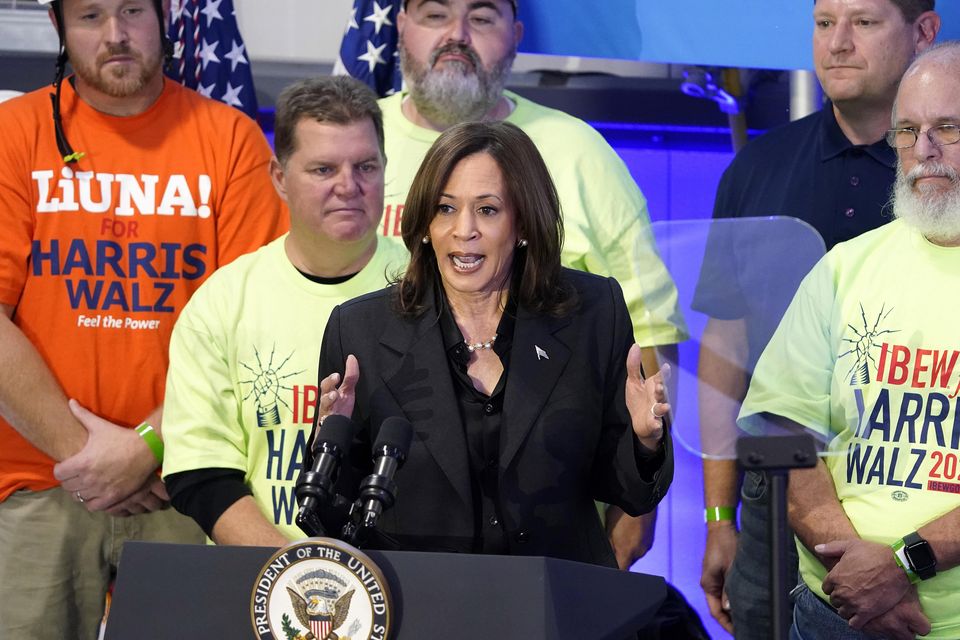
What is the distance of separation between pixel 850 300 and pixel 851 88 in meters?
0.73

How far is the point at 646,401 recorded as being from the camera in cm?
242

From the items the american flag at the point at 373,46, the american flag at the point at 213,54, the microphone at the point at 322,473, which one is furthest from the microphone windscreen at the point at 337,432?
the american flag at the point at 213,54

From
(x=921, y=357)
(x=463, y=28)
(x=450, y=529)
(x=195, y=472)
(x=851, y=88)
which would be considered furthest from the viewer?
(x=463, y=28)

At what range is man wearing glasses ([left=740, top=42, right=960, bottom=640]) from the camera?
272 centimetres

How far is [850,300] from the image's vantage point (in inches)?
113

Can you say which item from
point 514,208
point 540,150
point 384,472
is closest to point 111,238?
point 540,150

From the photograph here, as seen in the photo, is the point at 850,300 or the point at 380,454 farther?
the point at 850,300

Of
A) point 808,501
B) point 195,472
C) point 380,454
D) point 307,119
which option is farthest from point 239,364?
point 808,501

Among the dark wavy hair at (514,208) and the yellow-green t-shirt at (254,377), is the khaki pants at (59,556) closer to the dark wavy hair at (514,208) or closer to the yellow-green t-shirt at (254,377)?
the yellow-green t-shirt at (254,377)

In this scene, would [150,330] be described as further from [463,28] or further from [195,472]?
[463,28]

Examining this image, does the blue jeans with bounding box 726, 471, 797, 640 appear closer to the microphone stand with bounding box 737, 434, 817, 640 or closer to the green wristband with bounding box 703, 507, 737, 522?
the green wristband with bounding box 703, 507, 737, 522

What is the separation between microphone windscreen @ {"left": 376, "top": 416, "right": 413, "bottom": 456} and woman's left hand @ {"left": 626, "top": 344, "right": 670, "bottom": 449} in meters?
0.50

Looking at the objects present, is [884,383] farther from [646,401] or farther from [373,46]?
[373,46]

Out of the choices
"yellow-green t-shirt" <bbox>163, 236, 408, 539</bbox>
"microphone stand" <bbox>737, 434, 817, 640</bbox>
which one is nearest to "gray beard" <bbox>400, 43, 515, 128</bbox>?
"yellow-green t-shirt" <bbox>163, 236, 408, 539</bbox>
